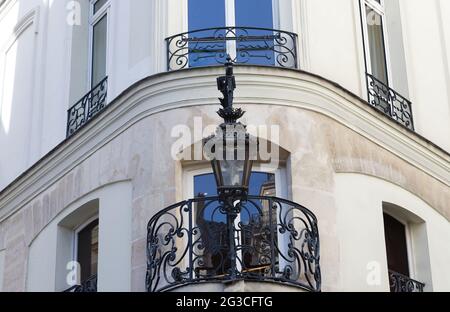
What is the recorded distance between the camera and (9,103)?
1845 cm

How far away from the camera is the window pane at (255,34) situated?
48.3 ft

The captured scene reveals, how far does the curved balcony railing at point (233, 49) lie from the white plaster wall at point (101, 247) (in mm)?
1718

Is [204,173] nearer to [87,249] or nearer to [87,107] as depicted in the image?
[87,249]

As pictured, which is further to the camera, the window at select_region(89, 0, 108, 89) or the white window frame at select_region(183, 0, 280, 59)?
the window at select_region(89, 0, 108, 89)

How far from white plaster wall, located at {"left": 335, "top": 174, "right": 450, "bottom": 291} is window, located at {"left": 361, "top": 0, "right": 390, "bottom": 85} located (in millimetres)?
1930

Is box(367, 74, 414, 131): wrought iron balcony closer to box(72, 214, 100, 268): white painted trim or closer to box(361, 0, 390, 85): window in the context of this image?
box(361, 0, 390, 85): window

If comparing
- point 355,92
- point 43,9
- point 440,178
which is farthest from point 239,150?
point 43,9

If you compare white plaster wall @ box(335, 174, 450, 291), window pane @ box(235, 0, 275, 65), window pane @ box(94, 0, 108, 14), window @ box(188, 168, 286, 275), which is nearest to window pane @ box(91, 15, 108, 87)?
window pane @ box(94, 0, 108, 14)

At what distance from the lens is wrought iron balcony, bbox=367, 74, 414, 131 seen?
1559 centimetres

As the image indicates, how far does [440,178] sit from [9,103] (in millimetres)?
6710

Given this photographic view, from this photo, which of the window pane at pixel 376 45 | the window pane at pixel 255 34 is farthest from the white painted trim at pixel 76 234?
the window pane at pixel 376 45

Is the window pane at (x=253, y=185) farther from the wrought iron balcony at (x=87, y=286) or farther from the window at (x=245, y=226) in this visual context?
the wrought iron balcony at (x=87, y=286)

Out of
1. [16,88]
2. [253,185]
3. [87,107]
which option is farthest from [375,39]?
[16,88]
